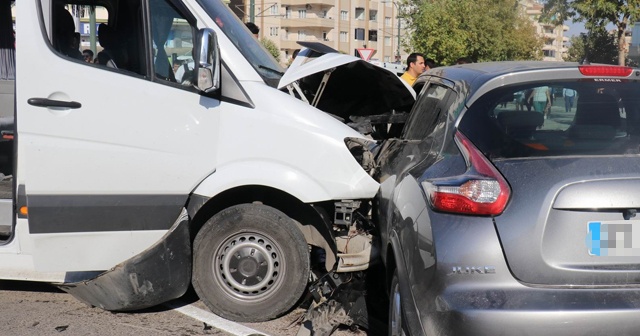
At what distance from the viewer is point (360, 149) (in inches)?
210

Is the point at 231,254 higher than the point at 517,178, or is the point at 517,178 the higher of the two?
the point at 517,178

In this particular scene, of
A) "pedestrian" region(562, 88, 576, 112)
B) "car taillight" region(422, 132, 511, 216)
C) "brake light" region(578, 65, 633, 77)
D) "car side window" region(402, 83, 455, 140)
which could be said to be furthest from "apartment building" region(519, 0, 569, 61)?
"car taillight" region(422, 132, 511, 216)

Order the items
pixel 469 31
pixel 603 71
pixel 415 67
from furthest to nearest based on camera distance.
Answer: pixel 469 31 → pixel 415 67 → pixel 603 71

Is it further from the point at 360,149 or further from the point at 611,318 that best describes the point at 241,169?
the point at 611,318

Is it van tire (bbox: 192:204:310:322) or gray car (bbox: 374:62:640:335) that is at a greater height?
gray car (bbox: 374:62:640:335)

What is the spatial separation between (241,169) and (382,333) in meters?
1.43

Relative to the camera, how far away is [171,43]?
203 inches

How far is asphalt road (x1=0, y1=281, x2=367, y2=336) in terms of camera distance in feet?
16.8

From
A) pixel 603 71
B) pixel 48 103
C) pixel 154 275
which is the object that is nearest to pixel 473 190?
pixel 603 71

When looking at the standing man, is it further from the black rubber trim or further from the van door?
the black rubber trim

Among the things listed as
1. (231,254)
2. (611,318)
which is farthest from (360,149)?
(611,318)

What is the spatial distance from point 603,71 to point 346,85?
278 centimetres

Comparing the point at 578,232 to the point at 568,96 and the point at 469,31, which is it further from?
the point at 469,31

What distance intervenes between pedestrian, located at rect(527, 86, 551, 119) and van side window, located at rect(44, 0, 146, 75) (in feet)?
8.40
